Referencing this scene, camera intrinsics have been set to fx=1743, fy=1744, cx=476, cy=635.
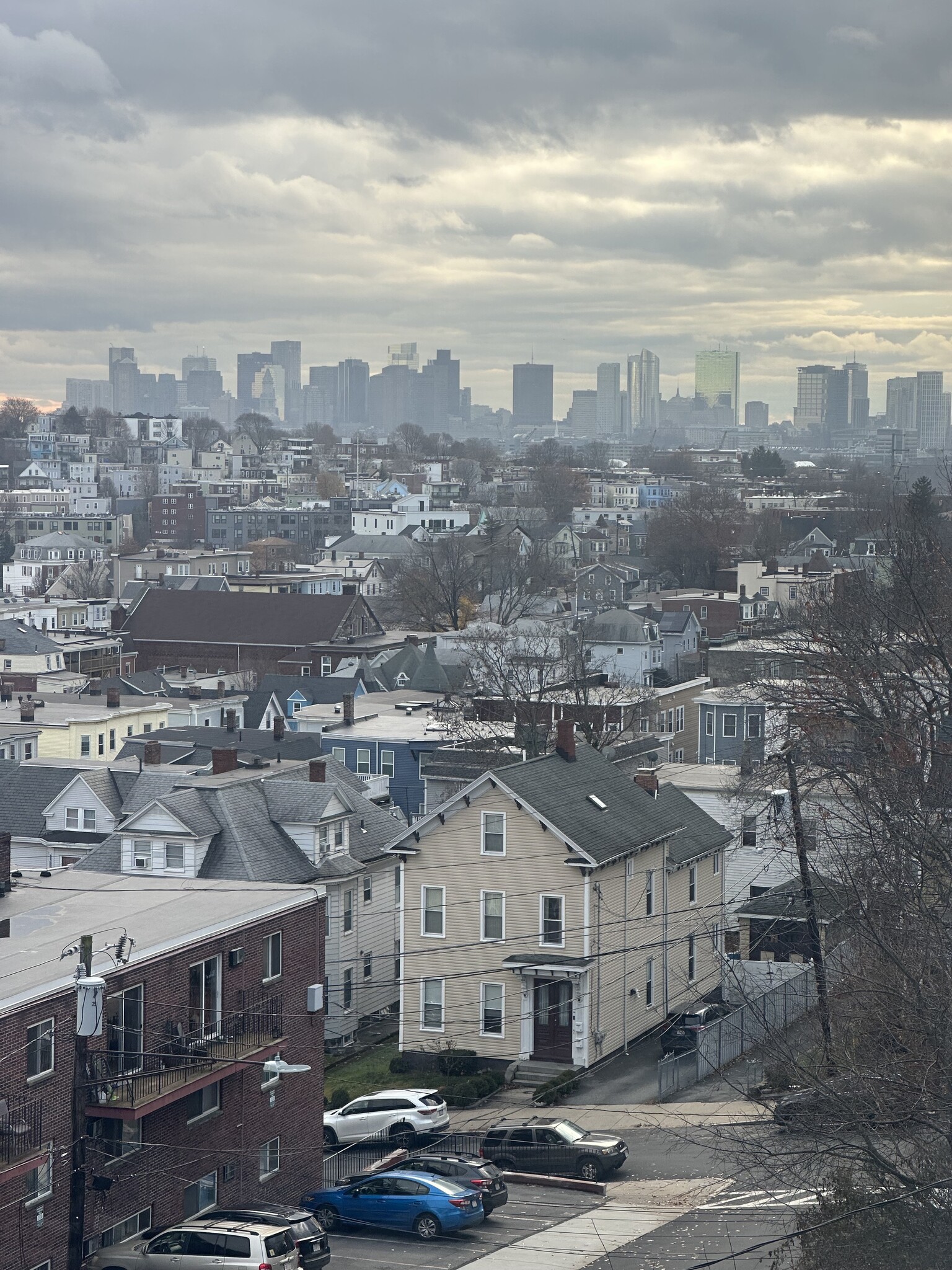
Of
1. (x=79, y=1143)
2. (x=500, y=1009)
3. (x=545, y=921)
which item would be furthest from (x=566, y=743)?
(x=79, y=1143)

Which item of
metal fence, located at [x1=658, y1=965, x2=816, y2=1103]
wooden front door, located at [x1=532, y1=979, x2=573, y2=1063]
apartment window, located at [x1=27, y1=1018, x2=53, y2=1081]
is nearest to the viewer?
apartment window, located at [x1=27, y1=1018, x2=53, y2=1081]

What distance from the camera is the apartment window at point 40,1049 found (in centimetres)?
2355

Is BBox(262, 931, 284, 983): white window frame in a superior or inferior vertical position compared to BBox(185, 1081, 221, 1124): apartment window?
superior

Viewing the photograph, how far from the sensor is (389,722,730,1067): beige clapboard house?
37844 millimetres

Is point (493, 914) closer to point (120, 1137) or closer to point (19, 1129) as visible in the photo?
point (120, 1137)

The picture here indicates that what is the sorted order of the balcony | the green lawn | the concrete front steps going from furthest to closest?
the green lawn
the concrete front steps
the balcony

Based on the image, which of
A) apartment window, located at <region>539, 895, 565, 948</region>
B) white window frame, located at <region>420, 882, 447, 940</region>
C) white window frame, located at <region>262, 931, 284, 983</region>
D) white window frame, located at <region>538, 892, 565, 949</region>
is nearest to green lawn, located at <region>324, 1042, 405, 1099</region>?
white window frame, located at <region>420, 882, 447, 940</region>

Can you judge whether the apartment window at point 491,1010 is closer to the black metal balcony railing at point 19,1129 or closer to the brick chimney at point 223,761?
the brick chimney at point 223,761

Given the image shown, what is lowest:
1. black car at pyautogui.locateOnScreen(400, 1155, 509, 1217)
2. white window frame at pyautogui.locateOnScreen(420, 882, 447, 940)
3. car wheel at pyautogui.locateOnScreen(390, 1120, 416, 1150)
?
car wheel at pyautogui.locateOnScreen(390, 1120, 416, 1150)

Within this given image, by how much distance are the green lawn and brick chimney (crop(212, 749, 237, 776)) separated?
869 cm

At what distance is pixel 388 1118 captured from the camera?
32.8 metres

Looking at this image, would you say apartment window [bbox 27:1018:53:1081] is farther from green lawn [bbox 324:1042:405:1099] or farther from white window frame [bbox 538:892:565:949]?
white window frame [bbox 538:892:565:949]

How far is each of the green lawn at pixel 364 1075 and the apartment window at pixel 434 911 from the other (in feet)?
10.3

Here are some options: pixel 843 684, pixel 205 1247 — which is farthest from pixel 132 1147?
pixel 843 684
